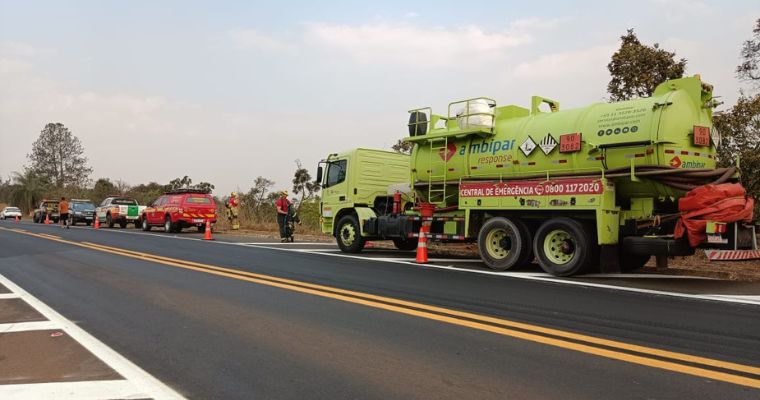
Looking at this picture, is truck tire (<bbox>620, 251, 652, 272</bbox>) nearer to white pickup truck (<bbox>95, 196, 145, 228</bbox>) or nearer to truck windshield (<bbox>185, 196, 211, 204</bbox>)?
truck windshield (<bbox>185, 196, 211, 204</bbox>)

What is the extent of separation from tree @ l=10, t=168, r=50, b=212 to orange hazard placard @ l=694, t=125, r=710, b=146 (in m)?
78.8

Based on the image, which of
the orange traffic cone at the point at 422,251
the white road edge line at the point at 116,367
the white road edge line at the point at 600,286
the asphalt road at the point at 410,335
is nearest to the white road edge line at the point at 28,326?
the white road edge line at the point at 116,367

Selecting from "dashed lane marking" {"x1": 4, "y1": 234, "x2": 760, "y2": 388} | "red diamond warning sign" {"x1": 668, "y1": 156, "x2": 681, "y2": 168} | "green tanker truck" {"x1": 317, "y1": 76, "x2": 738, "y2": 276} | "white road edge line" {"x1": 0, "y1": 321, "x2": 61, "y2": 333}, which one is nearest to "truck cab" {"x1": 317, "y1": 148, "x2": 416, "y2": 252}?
"green tanker truck" {"x1": 317, "y1": 76, "x2": 738, "y2": 276}

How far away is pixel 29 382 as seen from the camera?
4082 mm

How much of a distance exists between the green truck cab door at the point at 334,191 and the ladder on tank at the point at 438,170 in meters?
2.92

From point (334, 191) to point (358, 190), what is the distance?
912 millimetres

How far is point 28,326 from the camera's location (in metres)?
5.91

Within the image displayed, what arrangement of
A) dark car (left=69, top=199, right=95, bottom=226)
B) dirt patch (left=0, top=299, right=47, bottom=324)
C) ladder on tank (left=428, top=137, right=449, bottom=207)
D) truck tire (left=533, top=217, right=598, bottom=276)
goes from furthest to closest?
dark car (left=69, top=199, right=95, bottom=226)
ladder on tank (left=428, top=137, right=449, bottom=207)
truck tire (left=533, top=217, right=598, bottom=276)
dirt patch (left=0, top=299, right=47, bottom=324)

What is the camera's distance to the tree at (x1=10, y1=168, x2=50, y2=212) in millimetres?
72750

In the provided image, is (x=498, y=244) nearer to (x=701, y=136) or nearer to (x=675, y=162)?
(x=675, y=162)

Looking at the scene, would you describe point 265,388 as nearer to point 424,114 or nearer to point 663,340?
point 663,340

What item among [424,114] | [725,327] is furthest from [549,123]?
[725,327]

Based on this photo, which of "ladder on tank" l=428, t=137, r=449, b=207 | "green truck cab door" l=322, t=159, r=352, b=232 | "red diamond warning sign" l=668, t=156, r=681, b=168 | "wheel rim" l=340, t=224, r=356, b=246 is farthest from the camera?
"green truck cab door" l=322, t=159, r=352, b=232

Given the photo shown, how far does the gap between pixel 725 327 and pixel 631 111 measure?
15.9 ft
